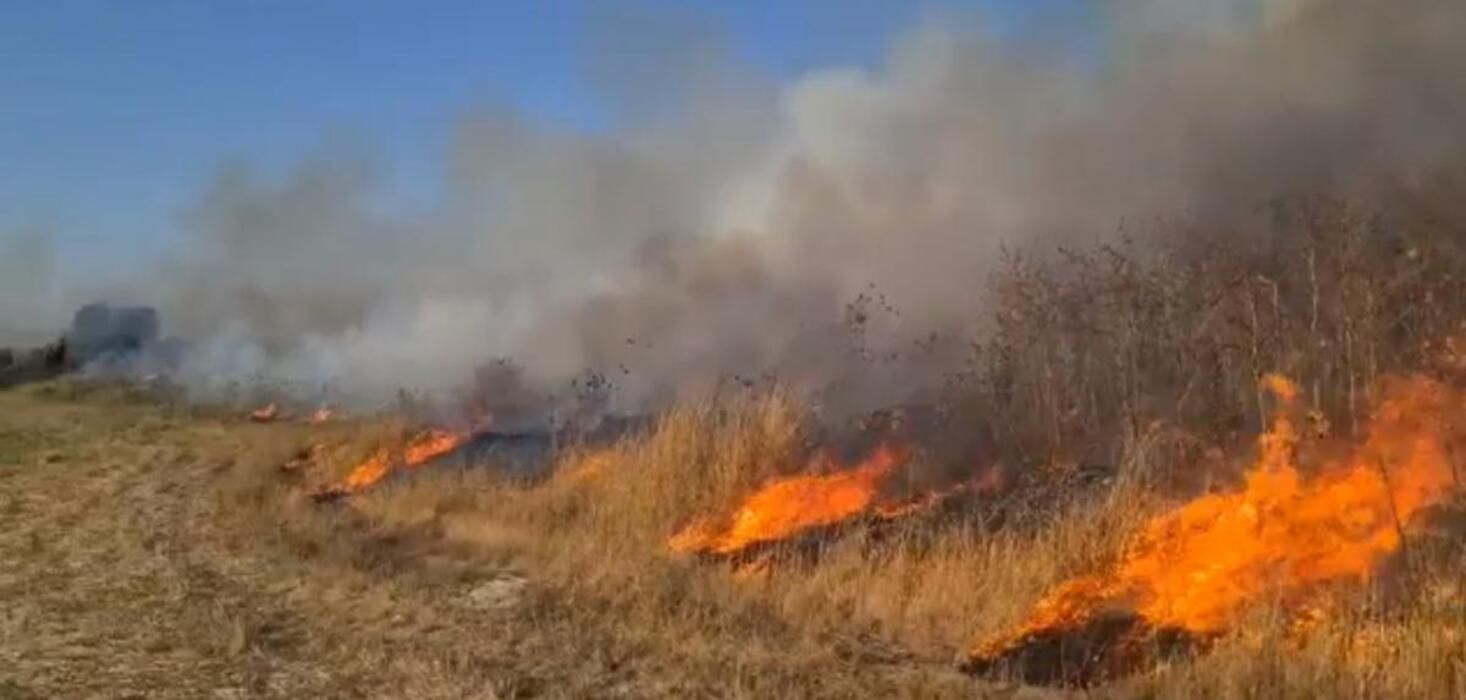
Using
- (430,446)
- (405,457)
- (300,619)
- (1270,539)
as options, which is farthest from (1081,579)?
(430,446)

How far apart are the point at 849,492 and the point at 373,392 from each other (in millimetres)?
13678

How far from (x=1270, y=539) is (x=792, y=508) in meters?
4.34

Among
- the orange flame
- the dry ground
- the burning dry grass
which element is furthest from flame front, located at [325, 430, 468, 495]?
the orange flame

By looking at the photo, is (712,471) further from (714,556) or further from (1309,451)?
(1309,451)

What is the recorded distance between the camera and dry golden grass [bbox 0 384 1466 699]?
24.2ft

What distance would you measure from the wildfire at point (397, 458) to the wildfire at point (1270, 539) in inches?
339

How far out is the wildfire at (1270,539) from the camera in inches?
343

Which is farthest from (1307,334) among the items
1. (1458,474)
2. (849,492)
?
(849,492)

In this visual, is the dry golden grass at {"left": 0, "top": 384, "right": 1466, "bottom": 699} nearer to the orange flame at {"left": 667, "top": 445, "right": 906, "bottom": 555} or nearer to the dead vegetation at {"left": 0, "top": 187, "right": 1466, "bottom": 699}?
the dead vegetation at {"left": 0, "top": 187, "right": 1466, "bottom": 699}

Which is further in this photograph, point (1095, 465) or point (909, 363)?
point (909, 363)

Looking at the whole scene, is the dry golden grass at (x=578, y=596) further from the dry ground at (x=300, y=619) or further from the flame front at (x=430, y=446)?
the flame front at (x=430, y=446)

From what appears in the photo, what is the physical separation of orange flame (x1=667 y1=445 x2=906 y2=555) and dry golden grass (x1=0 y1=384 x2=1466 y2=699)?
19 centimetres

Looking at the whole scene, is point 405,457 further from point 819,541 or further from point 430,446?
point 819,541

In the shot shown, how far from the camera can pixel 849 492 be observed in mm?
12500
